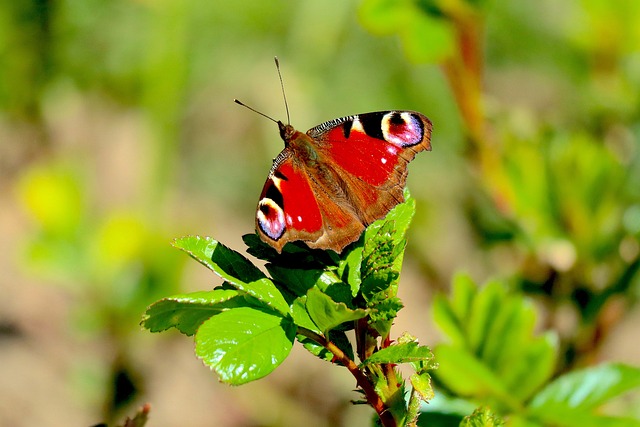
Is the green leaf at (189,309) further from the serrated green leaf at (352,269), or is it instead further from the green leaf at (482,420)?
the green leaf at (482,420)

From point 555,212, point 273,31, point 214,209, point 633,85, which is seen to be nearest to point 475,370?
point 555,212

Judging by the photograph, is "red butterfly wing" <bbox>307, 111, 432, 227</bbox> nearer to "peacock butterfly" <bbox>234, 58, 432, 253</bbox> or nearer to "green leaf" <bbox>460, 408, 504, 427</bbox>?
"peacock butterfly" <bbox>234, 58, 432, 253</bbox>

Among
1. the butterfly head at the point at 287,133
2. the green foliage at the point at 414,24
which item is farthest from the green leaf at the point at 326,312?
the green foliage at the point at 414,24

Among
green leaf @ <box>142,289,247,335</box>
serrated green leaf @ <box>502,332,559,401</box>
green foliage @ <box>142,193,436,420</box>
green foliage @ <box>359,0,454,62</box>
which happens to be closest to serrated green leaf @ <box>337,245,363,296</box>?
green foliage @ <box>142,193,436,420</box>

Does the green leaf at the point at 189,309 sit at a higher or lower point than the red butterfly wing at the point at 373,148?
lower

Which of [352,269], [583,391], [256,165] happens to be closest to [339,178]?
[352,269]

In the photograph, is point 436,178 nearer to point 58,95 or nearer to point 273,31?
point 273,31

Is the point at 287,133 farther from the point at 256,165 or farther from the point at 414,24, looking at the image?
the point at 256,165

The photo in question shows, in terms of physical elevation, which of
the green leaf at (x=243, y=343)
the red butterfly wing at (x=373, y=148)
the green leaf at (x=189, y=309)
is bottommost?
the green leaf at (x=243, y=343)
